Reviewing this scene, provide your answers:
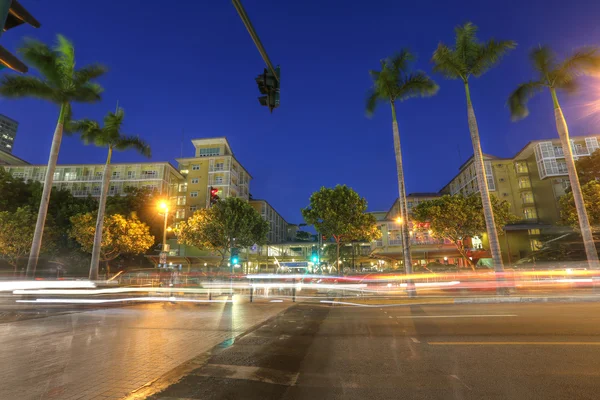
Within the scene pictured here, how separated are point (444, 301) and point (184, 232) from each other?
33.0m

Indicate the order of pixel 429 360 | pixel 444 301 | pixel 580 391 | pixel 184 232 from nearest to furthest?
pixel 580 391 < pixel 429 360 < pixel 444 301 < pixel 184 232

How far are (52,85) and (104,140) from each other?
6630 millimetres

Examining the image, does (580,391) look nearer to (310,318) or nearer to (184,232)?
(310,318)

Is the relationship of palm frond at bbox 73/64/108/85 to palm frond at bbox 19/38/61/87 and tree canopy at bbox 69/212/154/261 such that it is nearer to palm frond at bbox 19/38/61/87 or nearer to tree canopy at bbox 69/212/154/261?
palm frond at bbox 19/38/61/87

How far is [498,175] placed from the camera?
53125 mm

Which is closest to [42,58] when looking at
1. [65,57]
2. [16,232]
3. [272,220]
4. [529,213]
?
[65,57]

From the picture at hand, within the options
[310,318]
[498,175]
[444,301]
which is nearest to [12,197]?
[310,318]

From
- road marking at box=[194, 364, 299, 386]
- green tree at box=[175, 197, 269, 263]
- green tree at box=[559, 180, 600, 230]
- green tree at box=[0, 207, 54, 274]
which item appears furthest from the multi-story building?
road marking at box=[194, 364, 299, 386]

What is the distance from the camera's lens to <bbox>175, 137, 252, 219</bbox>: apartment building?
217ft

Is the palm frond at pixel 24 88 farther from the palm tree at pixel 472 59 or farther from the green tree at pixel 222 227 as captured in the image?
the palm tree at pixel 472 59

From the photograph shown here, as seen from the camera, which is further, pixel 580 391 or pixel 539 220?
pixel 539 220

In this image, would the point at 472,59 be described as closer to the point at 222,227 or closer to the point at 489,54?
the point at 489,54

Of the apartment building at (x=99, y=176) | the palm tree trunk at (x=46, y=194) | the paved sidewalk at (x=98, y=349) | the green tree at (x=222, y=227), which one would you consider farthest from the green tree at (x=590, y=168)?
the apartment building at (x=99, y=176)

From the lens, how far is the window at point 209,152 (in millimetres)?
69125
